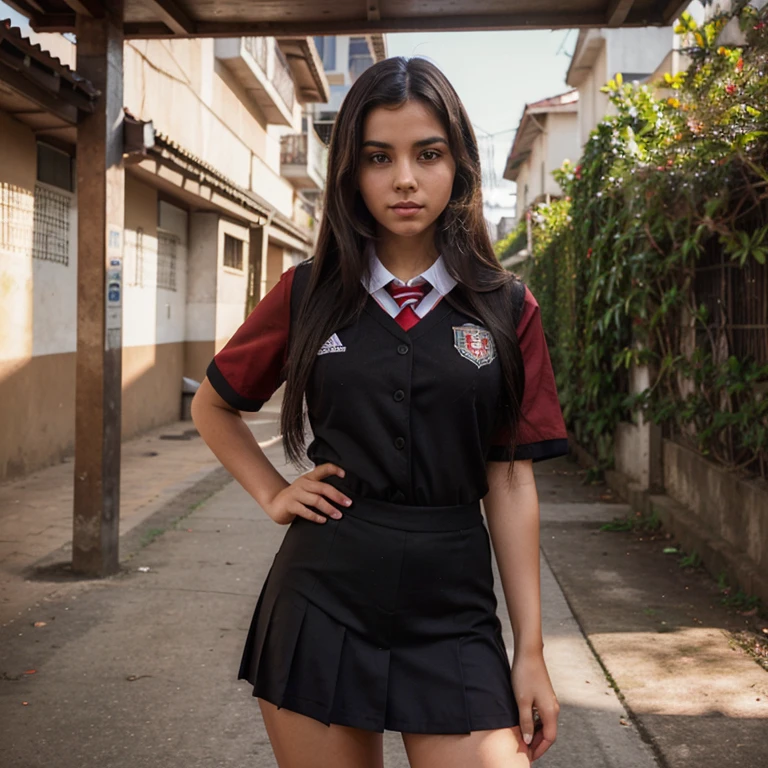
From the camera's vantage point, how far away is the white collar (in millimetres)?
1992

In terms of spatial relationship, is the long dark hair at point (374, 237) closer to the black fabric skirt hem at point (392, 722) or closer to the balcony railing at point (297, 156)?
the black fabric skirt hem at point (392, 722)

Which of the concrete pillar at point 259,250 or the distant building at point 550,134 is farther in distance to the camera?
the distant building at point 550,134

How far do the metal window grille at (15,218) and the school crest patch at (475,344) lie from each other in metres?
7.69

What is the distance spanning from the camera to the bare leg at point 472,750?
1766 mm

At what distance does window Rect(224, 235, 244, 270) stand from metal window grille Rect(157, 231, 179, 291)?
2.01 meters

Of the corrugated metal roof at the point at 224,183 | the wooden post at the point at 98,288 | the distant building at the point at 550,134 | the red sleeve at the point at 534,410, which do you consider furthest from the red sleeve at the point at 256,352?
the distant building at the point at 550,134

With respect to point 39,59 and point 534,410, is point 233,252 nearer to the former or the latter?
point 39,59

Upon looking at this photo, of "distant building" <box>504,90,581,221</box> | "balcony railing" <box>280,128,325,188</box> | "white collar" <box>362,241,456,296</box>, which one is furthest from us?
"distant building" <box>504,90,581,221</box>

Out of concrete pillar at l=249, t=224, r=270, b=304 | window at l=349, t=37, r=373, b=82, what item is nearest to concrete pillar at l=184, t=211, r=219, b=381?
concrete pillar at l=249, t=224, r=270, b=304

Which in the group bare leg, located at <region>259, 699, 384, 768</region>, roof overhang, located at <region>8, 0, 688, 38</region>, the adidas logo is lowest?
bare leg, located at <region>259, 699, 384, 768</region>

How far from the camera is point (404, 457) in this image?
1851 millimetres

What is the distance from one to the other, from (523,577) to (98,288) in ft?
13.5

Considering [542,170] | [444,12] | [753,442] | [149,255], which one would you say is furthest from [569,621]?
[542,170]

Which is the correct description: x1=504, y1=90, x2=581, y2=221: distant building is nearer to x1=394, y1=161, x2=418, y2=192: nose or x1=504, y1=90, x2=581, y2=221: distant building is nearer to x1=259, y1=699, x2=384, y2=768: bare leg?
x1=394, y1=161, x2=418, y2=192: nose
